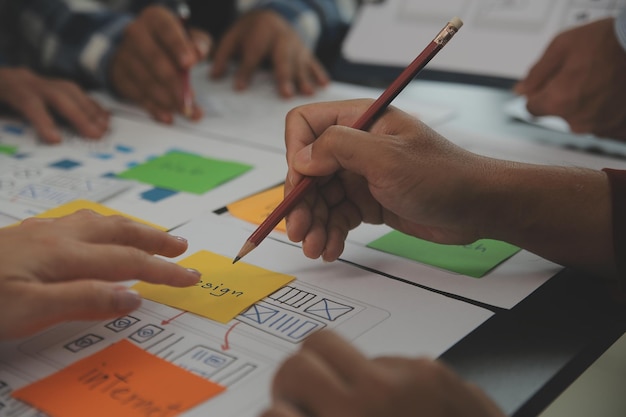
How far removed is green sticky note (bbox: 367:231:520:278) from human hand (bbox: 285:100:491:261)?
1 centimetres

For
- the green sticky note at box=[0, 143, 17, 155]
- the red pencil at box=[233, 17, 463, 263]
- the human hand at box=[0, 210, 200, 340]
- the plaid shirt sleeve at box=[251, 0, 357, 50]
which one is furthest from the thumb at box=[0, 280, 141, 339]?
the plaid shirt sleeve at box=[251, 0, 357, 50]

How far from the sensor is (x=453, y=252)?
670mm

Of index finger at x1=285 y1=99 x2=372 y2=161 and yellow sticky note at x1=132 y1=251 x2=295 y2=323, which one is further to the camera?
index finger at x1=285 y1=99 x2=372 y2=161

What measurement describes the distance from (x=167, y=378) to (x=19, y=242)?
0.16 metres

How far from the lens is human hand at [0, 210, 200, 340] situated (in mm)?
483

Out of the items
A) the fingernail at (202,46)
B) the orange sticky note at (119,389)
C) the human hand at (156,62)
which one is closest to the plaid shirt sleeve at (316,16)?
the fingernail at (202,46)

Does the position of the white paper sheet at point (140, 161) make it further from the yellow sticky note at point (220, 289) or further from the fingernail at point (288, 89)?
the fingernail at point (288, 89)

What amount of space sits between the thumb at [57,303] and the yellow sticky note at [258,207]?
9.8 inches

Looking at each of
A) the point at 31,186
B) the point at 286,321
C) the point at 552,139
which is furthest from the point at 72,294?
the point at 552,139

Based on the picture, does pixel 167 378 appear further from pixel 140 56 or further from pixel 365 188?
pixel 140 56

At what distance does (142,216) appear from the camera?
0.76 metres

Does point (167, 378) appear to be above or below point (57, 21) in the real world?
below

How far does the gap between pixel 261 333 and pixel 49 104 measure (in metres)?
0.74

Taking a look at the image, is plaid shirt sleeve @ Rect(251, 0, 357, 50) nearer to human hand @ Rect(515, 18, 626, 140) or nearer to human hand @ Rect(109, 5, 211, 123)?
human hand @ Rect(109, 5, 211, 123)
